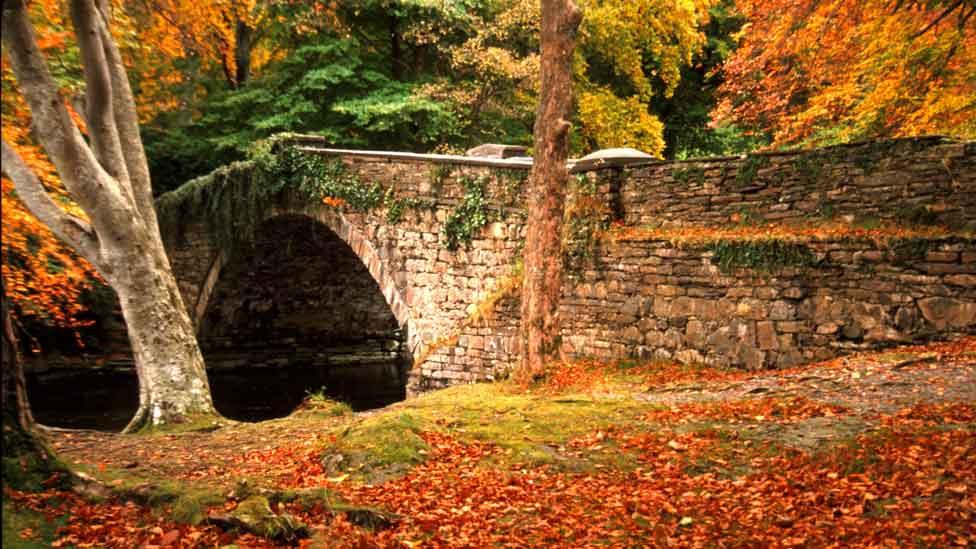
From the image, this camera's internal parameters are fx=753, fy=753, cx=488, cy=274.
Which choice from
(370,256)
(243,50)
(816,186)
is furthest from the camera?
(243,50)

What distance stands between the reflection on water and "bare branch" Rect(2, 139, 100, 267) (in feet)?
22.4

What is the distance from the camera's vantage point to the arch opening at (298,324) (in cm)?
A: 1864

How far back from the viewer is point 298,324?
2302cm

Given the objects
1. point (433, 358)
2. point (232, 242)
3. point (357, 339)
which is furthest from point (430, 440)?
point (357, 339)

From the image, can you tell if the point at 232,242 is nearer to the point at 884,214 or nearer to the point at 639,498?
the point at 884,214

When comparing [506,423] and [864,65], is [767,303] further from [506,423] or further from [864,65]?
[864,65]

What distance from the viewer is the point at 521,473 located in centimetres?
541

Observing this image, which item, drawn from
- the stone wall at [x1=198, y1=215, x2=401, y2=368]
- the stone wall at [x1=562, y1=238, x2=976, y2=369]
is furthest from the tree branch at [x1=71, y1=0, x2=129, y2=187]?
the stone wall at [x1=198, y1=215, x2=401, y2=368]

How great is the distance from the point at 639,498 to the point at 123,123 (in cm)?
750

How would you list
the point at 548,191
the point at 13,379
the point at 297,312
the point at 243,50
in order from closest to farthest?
1. the point at 13,379
2. the point at 548,191
3. the point at 297,312
4. the point at 243,50

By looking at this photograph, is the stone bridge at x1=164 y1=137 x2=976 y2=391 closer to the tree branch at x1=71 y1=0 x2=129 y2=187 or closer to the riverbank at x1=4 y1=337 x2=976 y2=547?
the riverbank at x1=4 y1=337 x2=976 y2=547

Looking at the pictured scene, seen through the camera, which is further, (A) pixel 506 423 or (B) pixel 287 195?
(B) pixel 287 195

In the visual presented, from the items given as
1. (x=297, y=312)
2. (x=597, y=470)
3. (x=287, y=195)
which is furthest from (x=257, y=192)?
(x=597, y=470)

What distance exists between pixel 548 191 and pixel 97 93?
512cm
